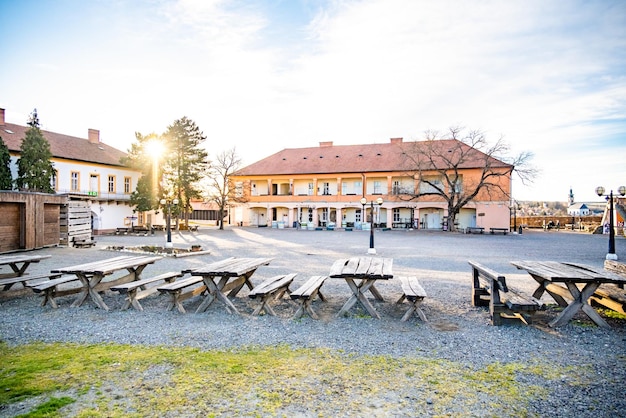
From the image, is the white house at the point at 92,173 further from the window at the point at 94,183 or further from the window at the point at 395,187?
the window at the point at 395,187

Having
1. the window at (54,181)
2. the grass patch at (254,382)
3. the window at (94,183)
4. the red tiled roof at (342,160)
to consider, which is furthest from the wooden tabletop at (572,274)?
the window at (94,183)

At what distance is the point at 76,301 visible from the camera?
7.02 m

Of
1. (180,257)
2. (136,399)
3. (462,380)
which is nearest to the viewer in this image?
(136,399)

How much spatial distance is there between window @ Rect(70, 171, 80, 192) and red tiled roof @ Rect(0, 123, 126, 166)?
4.35 feet

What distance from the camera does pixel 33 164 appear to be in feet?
88.7

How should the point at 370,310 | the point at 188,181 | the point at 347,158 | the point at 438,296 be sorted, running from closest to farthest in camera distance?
the point at 370,310, the point at 438,296, the point at 188,181, the point at 347,158

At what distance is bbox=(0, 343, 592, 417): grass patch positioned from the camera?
3357 mm

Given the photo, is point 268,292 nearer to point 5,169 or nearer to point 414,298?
point 414,298

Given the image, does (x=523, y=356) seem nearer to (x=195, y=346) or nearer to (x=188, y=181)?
(x=195, y=346)

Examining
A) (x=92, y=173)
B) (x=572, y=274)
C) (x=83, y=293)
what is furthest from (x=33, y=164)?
(x=572, y=274)

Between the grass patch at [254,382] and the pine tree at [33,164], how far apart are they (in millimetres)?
27385

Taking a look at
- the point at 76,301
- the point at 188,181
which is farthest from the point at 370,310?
the point at 188,181

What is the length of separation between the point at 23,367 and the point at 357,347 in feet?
12.7

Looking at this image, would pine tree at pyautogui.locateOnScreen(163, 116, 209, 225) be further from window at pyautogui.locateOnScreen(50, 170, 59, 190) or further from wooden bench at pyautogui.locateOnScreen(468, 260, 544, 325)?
wooden bench at pyautogui.locateOnScreen(468, 260, 544, 325)
